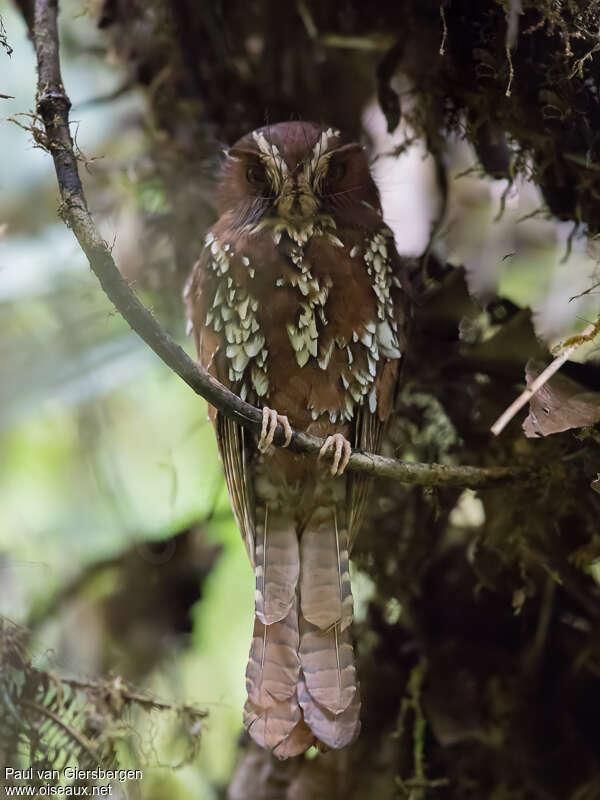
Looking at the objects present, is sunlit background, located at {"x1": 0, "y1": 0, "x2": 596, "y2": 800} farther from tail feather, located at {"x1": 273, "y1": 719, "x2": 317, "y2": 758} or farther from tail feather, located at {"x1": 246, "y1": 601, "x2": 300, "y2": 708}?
tail feather, located at {"x1": 273, "y1": 719, "x2": 317, "y2": 758}

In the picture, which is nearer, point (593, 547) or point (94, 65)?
point (593, 547)

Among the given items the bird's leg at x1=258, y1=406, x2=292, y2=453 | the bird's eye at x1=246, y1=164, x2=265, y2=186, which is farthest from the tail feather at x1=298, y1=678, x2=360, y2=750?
the bird's eye at x1=246, y1=164, x2=265, y2=186

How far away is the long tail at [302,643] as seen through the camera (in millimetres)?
1608

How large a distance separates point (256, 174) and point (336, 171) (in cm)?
18

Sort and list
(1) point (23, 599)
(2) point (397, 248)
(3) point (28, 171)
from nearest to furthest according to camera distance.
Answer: (2) point (397, 248), (1) point (23, 599), (3) point (28, 171)

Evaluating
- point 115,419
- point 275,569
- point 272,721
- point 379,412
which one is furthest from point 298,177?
point 115,419

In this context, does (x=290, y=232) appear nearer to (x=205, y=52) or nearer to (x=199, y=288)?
(x=199, y=288)

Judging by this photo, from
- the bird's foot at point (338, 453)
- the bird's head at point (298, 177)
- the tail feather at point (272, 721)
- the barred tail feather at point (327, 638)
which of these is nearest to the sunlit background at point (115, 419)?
the bird's head at point (298, 177)

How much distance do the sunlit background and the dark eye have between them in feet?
0.78

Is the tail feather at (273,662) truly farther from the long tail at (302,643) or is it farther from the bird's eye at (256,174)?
the bird's eye at (256,174)

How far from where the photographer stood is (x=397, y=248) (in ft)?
6.58

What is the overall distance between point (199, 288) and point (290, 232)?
0.86 ft

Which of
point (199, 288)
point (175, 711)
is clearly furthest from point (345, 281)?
point (175, 711)

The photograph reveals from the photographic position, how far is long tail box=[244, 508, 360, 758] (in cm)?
161
